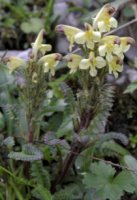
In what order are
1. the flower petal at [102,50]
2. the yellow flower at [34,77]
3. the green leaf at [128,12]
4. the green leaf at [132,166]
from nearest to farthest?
the flower petal at [102,50], the yellow flower at [34,77], the green leaf at [132,166], the green leaf at [128,12]

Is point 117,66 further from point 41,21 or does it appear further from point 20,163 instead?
point 41,21

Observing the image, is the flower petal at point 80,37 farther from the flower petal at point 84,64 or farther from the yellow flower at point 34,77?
the yellow flower at point 34,77

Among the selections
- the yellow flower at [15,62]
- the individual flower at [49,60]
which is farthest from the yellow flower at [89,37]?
the yellow flower at [15,62]

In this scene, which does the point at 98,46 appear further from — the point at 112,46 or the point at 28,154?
the point at 28,154

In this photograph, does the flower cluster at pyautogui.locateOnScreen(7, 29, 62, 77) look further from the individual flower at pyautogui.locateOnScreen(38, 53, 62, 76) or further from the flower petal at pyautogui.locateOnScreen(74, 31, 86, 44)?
the flower petal at pyautogui.locateOnScreen(74, 31, 86, 44)

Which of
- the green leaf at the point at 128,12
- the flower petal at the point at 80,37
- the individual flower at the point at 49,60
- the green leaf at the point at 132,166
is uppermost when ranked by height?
the flower petal at the point at 80,37

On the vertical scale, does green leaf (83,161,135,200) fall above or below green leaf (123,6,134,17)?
below

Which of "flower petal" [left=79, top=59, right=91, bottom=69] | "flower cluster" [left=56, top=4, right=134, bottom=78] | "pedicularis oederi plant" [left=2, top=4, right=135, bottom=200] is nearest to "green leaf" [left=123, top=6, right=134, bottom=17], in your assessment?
"pedicularis oederi plant" [left=2, top=4, right=135, bottom=200]

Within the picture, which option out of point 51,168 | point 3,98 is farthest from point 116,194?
point 3,98
